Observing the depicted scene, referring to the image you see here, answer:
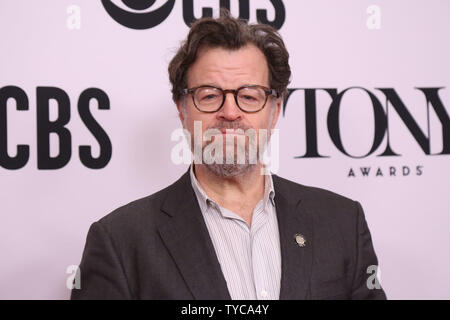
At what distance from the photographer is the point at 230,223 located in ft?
4.45

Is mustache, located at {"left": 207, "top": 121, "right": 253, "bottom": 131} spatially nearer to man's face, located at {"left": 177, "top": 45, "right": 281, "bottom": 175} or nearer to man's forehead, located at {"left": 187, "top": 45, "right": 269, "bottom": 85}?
man's face, located at {"left": 177, "top": 45, "right": 281, "bottom": 175}

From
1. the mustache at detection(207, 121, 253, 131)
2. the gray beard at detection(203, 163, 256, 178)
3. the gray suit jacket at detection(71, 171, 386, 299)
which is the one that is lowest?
the gray suit jacket at detection(71, 171, 386, 299)

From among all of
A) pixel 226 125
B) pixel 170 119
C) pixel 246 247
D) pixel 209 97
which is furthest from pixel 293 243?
pixel 170 119

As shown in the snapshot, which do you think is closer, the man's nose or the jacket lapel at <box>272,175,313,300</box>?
the jacket lapel at <box>272,175,313,300</box>

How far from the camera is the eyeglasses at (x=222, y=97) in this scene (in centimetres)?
139

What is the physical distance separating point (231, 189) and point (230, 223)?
143 millimetres

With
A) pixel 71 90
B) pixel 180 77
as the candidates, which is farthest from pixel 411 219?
pixel 71 90

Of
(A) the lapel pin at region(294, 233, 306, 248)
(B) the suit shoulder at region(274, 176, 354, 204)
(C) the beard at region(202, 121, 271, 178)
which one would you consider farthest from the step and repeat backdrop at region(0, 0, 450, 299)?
(A) the lapel pin at region(294, 233, 306, 248)

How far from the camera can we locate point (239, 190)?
1462 mm

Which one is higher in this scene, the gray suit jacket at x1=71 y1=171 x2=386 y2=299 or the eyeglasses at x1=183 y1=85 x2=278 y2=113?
the eyeglasses at x1=183 y1=85 x2=278 y2=113

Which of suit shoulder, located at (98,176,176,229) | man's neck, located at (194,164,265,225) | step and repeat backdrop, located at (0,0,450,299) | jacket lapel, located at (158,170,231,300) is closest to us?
jacket lapel, located at (158,170,231,300)

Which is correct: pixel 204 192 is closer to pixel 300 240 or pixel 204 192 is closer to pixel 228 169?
pixel 228 169

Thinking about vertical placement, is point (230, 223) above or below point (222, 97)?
below

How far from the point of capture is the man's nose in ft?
4.50
